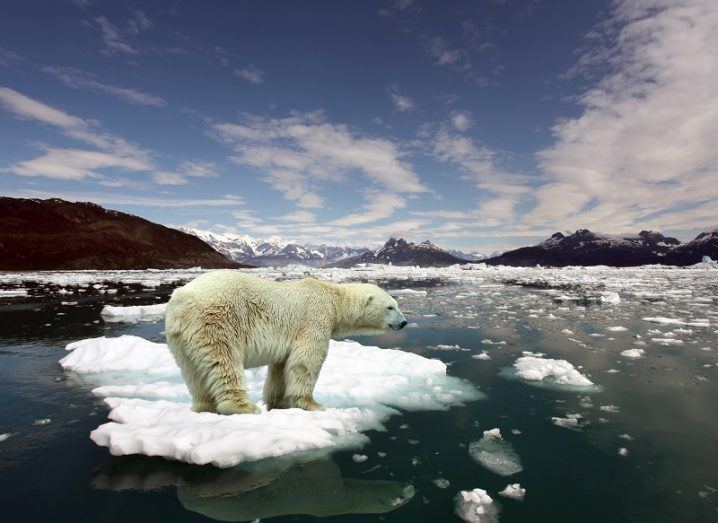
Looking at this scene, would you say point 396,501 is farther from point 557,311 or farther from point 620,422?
point 557,311

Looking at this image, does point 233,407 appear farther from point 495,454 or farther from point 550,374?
point 550,374

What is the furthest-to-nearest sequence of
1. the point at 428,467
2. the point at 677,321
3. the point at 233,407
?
the point at 677,321
the point at 233,407
the point at 428,467

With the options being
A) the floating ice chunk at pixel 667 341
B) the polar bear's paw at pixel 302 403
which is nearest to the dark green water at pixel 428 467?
the polar bear's paw at pixel 302 403

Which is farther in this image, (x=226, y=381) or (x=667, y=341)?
(x=667, y=341)

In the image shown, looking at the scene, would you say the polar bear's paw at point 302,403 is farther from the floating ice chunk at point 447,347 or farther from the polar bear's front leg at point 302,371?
the floating ice chunk at point 447,347

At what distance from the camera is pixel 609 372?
29.7 feet

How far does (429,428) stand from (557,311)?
54.2 ft

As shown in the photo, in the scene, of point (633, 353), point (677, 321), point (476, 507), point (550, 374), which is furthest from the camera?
point (677, 321)

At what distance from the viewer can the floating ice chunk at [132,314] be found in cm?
1800

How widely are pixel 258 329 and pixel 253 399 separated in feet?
7.70

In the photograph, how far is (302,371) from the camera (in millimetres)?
5809

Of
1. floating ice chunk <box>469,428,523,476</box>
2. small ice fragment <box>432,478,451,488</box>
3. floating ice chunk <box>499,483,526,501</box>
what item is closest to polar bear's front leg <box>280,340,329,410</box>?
small ice fragment <box>432,478,451,488</box>

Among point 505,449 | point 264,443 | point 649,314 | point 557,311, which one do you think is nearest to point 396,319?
point 505,449

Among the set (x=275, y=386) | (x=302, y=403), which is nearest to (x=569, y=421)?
(x=302, y=403)
